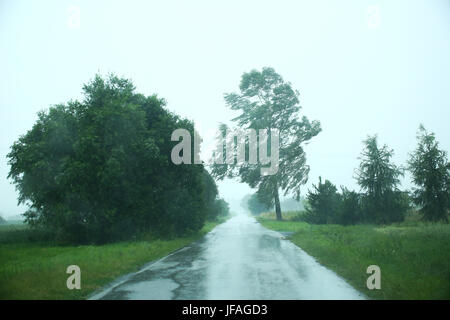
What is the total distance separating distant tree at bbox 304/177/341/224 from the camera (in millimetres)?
35562

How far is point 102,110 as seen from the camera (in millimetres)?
19000

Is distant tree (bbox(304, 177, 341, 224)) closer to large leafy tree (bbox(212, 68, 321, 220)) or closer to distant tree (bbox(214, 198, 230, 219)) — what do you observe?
large leafy tree (bbox(212, 68, 321, 220))

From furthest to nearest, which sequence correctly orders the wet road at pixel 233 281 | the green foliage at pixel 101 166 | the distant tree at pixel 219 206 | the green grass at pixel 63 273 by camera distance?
the distant tree at pixel 219 206, the green foliage at pixel 101 166, the green grass at pixel 63 273, the wet road at pixel 233 281

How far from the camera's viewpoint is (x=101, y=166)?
1834 cm

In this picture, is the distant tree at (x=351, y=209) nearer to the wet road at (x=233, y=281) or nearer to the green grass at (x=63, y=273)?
the wet road at (x=233, y=281)

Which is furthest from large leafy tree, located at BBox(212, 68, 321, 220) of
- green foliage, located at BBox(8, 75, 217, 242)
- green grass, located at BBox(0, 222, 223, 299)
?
green grass, located at BBox(0, 222, 223, 299)

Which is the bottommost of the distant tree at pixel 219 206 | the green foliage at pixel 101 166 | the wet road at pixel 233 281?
the distant tree at pixel 219 206

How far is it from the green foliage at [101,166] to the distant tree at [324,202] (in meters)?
19.1

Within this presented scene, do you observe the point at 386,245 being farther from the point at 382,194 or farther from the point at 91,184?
the point at 382,194

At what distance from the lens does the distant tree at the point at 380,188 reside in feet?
107

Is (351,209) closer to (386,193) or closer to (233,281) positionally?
(386,193)

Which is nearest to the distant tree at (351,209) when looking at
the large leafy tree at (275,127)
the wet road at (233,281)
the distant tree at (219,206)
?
the large leafy tree at (275,127)

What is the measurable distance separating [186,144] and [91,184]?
7.19 metres

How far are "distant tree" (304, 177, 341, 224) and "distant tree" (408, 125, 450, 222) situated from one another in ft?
25.0
